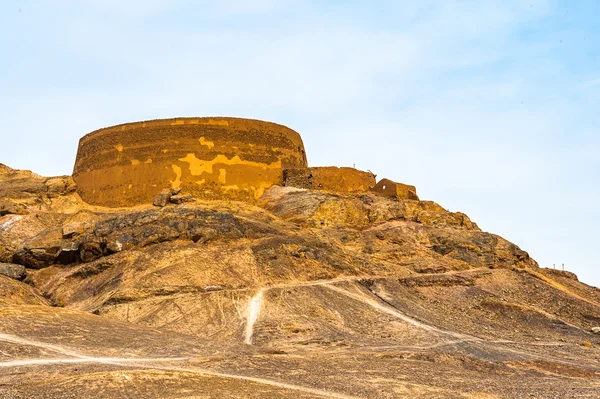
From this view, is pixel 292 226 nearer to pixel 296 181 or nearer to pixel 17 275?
pixel 296 181

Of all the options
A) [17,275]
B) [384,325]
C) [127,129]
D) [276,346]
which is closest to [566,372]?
[384,325]

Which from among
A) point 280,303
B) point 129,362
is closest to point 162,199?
point 280,303

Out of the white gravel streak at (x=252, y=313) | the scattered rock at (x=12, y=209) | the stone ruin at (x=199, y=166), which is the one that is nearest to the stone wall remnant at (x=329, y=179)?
the stone ruin at (x=199, y=166)

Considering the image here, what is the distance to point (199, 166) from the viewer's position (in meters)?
25.3

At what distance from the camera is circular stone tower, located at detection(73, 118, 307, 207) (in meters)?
25.3

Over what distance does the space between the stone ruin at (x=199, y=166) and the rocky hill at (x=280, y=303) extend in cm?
77

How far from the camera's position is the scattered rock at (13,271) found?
21625mm

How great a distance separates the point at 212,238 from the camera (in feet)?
70.8

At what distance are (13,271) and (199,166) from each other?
719 centimetres

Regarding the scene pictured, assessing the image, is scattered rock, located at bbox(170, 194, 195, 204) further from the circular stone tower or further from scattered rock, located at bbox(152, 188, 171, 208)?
the circular stone tower

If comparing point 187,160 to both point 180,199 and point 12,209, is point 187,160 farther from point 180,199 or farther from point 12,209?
point 12,209

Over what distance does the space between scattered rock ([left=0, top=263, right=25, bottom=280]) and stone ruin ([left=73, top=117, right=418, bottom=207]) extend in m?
4.72

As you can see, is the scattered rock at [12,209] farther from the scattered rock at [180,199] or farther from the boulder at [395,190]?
the boulder at [395,190]

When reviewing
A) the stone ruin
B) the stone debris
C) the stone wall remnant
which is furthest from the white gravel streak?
the stone wall remnant
